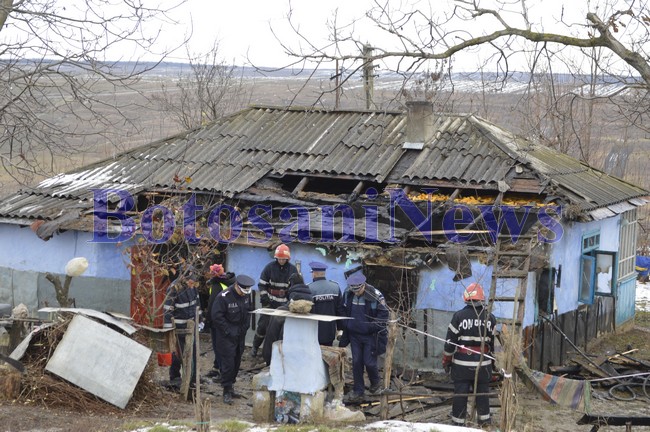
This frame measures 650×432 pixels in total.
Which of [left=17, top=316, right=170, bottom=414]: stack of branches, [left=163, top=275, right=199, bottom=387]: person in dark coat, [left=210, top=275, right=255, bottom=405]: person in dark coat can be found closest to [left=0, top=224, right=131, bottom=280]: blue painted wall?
[left=163, top=275, right=199, bottom=387]: person in dark coat

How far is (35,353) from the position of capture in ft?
36.6

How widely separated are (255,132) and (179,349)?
7.42 metres

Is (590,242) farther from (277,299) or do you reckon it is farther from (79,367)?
(79,367)

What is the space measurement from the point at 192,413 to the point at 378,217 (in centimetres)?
538

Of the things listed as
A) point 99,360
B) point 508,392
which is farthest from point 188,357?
point 508,392

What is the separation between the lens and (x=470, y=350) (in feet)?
35.1

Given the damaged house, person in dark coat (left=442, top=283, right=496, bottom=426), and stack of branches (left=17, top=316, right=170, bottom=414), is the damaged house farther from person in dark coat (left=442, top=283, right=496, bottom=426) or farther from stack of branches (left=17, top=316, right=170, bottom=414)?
stack of branches (left=17, top=316, right=170, bottom=414)

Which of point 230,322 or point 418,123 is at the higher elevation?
point 418,123

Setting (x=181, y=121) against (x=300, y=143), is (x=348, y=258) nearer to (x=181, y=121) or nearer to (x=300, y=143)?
(x=300, y=143)

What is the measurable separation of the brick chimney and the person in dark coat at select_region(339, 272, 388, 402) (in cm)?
517

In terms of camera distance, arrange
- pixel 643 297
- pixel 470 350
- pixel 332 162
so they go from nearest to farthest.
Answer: pixel 470 350 → pixel 332 162 → pixel 643 297

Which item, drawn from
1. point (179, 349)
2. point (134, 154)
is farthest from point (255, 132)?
point (179, 349)

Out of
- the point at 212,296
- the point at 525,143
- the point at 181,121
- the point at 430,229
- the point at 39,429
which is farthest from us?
the point at 181,121

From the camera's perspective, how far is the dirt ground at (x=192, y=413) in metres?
9.77
